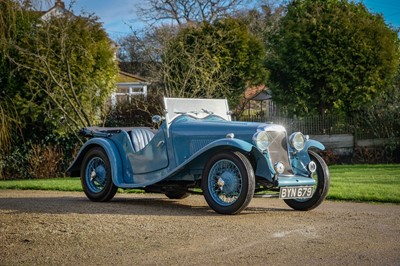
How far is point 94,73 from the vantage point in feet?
60.9

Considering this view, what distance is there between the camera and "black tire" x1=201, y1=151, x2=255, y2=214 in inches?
322

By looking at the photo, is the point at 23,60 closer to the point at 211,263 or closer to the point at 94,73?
the point at 94,73

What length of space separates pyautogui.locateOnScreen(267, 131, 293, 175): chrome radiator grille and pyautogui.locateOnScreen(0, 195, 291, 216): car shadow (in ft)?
2.29

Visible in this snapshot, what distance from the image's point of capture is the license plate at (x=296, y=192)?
8352 mm

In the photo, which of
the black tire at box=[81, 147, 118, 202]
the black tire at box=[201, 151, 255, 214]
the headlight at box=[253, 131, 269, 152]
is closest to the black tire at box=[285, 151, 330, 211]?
the headlight at box=[253, 131, 269, 152]

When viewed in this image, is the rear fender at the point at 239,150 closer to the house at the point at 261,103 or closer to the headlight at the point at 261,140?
the headlight at the point at 261,140

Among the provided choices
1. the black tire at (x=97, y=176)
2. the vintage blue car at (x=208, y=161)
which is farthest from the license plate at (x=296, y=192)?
the black tire at (x=97, y=176)

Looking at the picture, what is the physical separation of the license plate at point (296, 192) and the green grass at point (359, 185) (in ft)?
6.71

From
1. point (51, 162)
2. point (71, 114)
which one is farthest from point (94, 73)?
point (51, 162)

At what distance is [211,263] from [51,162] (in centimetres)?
1327

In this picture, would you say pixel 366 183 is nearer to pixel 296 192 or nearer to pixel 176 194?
pixel 176 194

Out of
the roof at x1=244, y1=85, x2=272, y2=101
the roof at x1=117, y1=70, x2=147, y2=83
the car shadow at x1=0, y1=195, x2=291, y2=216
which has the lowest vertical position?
the car shadow at x1=0, y1=195, x2=291, y2=216

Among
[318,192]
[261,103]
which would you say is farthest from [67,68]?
[261,103]

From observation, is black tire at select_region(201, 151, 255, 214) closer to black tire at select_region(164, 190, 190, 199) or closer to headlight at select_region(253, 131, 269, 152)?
headlight at select_region(253, 131, 269, 152)
